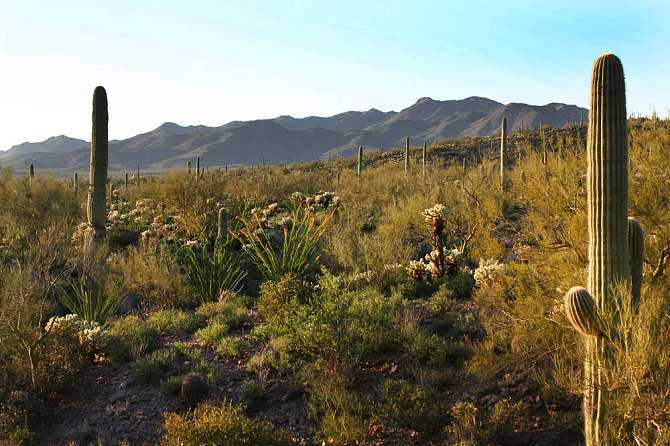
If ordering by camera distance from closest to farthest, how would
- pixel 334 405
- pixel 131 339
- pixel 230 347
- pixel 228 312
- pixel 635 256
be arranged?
pixel 635 256
pixel 334 405
pixel 230 347
pixel 131 339
pixel 228 312

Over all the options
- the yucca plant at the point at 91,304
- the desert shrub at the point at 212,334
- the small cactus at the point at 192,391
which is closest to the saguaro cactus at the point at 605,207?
the small cactus at the point at 192,391

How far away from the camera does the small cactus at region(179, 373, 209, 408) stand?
6508 millimetres

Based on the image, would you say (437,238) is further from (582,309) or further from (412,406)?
(582,309)

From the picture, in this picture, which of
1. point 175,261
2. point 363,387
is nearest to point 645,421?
point 363,387

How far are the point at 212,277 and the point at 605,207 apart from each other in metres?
7.94

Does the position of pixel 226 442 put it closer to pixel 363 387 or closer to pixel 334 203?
pixel 363 387

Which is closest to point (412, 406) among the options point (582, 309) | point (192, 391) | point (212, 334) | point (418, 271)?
point (582, 309)

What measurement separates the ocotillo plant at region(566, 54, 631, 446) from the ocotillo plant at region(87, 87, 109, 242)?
1158 centimetres

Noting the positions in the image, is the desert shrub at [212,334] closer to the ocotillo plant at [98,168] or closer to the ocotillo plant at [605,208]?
the ocotillo plant at [605,208]

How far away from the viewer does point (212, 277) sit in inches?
432

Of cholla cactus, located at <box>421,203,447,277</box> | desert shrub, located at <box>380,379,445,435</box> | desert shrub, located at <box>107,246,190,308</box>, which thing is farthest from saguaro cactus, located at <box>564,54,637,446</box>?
desert shrub, located at <box>107,246,190,308</box>

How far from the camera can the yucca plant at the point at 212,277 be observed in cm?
1079

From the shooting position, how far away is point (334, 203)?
645 inches

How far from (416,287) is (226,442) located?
496 cm
